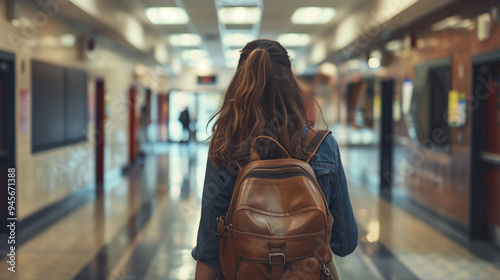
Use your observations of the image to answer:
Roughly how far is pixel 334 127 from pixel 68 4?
8719 mm

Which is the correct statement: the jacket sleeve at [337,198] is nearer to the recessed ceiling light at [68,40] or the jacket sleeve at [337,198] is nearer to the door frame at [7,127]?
the door frame at [7,127]

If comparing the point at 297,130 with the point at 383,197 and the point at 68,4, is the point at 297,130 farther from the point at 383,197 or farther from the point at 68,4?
the point at 383,197

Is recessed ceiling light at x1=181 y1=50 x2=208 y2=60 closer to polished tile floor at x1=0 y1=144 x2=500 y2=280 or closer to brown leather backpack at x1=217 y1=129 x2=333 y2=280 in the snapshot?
polished tile floor at x1=0 y1=144 x2=500 y2=280

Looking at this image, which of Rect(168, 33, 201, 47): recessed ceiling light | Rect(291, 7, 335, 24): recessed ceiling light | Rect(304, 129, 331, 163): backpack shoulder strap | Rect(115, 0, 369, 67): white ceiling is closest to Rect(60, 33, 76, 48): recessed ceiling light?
Rect(115, 0, 369, 67): white ceiling

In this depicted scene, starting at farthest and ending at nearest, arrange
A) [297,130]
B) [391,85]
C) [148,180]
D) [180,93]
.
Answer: [180,93]
[148,180]
[391,85]
[297,130]

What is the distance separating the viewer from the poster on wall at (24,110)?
5395mm

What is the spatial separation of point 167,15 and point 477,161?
5.82m

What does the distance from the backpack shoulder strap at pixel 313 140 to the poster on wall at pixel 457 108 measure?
4461 millimetres

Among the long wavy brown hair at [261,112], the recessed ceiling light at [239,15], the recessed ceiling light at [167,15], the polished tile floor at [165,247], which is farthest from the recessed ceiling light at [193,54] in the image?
the long wavy brown hair at [261,112]

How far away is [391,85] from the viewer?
28.3ft

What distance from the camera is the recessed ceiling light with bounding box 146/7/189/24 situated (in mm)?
8234

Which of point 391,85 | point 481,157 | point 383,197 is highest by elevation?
point 391,85

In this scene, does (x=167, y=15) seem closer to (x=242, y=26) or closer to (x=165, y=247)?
(x=242, y=26)

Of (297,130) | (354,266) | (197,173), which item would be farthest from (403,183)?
(297,130)
